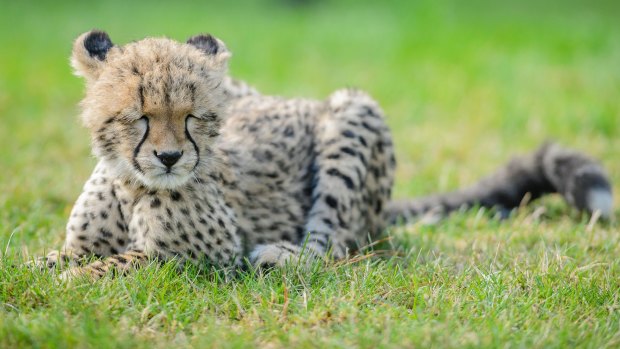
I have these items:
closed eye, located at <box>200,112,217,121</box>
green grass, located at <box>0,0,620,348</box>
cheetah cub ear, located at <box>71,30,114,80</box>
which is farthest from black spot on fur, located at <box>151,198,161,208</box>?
cheetah cub ear, located at <box>71,30,114,80</box>

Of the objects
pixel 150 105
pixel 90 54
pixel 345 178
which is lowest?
pixel 345 178

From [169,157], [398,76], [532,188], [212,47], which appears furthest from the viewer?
[398,76]

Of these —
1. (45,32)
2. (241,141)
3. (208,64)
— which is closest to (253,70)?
(45,32)

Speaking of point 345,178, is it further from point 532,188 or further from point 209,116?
point 532,188

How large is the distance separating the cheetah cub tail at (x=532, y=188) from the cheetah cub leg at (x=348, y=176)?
0.43 metres

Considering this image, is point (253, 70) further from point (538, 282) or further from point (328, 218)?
point (538, 282)

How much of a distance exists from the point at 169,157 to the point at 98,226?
0.68 metres

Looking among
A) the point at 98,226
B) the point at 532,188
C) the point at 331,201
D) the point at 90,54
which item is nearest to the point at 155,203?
the point at 98,226

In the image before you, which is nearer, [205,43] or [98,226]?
[98,226]

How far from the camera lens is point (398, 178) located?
6.63m

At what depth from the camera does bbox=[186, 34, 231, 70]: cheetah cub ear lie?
156 inches

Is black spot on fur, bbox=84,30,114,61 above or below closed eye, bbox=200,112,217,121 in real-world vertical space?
above

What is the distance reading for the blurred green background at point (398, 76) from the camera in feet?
21.2

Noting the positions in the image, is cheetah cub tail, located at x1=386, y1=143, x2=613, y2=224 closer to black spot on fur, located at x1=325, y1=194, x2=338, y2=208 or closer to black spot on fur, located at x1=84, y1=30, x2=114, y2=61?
black spot on fur, located at x1=325, y1=194, x2=338, y2=208
